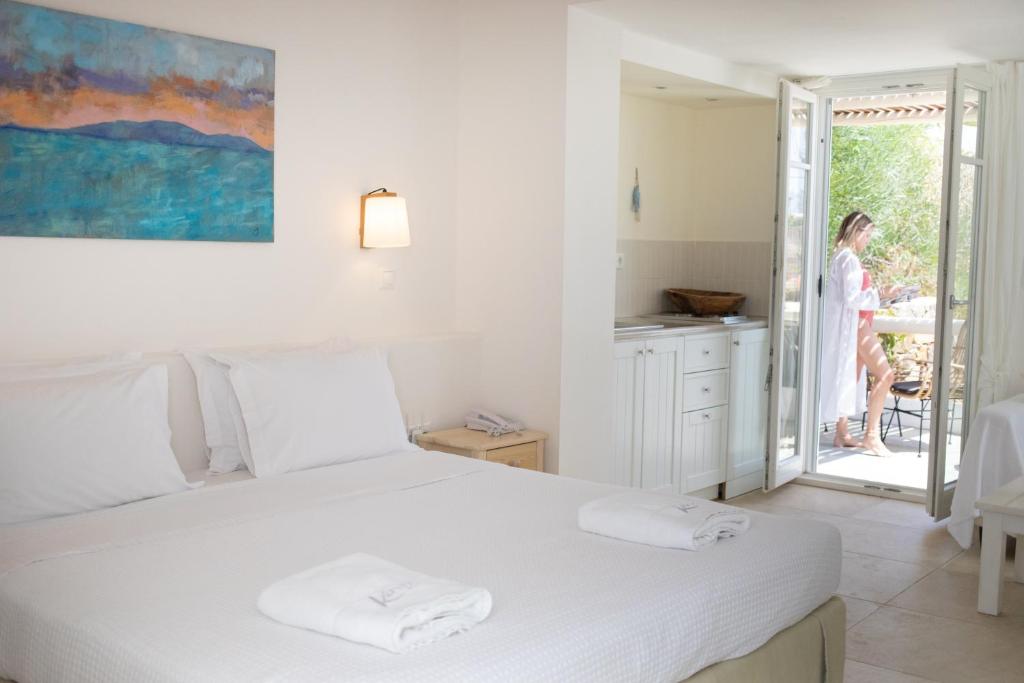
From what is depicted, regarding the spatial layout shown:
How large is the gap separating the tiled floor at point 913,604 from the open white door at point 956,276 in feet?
1.25

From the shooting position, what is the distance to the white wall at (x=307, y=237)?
3350mm

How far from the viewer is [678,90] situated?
5.70 meters

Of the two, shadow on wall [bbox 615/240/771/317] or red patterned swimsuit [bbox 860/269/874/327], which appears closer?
shadow on wall [bbox 615/240/771/317]

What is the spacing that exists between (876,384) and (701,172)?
2.12 meters

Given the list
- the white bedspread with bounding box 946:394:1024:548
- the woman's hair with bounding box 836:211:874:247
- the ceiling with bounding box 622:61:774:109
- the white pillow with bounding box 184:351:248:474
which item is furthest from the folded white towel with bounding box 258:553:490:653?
the woman's hair with bounding box 836:211:874:247

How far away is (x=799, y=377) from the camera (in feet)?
20.3

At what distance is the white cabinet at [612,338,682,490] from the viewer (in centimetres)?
494

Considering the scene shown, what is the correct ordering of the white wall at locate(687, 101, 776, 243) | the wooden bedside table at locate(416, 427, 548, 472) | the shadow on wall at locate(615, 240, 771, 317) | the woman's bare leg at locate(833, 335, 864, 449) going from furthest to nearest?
the woman's bare leg at locate(833, 335, 864, 449) → the white wall at locate(687, 101, 776, 243) → the shadow on wall at locate(615, 240, 771, 317) → the wooden bedside table at locate(416, 427, 548, 472)

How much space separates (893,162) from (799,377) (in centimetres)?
469

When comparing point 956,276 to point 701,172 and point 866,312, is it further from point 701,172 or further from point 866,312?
point 866,312

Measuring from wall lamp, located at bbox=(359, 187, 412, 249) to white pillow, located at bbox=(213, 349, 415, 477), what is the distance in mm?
603

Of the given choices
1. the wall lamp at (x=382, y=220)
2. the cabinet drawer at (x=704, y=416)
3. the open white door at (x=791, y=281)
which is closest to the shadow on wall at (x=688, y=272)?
the open white door at (x=791, y=281)

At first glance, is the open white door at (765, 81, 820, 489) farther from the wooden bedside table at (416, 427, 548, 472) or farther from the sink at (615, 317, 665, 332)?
the wooden bedside table at (416, 427, 548, 472)

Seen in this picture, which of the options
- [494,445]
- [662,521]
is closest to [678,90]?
[494,445]
